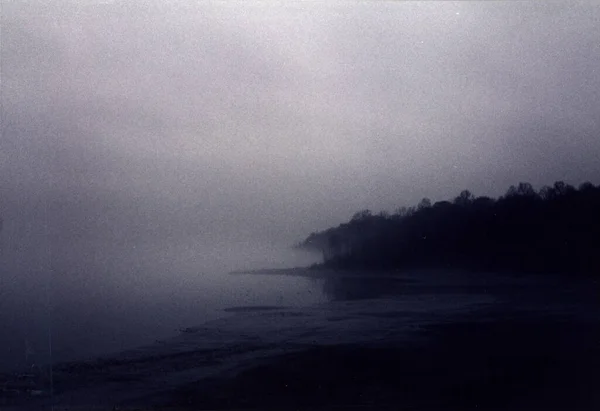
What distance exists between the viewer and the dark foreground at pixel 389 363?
8.99 m

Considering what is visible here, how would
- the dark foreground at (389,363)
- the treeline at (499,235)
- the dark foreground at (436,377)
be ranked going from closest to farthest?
the dark foreground at (436,377), the dark foreground at (389,363), the treeline at (499,235)

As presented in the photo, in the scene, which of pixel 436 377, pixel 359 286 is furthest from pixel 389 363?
pixel 359 286

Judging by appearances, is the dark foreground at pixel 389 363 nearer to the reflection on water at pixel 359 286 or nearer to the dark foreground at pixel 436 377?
the dark foreground at pixel 436 377

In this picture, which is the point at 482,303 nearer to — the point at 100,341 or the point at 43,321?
the point at 100,341

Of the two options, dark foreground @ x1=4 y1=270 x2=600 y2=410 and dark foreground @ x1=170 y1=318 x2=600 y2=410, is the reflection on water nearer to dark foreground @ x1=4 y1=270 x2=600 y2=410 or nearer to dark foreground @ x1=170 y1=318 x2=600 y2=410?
dark foreground @ x1=4 y1=270 x2=600 y2=410

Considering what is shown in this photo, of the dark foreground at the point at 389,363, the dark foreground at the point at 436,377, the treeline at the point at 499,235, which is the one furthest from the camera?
the treeline at the point at 499,235

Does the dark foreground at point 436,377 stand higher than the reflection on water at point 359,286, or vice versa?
the reflection on water at point 359,286

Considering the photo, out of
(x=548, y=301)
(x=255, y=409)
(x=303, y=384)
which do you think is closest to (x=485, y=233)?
(x=548, y=301)

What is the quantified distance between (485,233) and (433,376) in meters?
11.1

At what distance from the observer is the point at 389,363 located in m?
11.1

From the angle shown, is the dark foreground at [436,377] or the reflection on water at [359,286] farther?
the reflection on water at [359,286]

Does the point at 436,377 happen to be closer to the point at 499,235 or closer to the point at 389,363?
the point at 389,363

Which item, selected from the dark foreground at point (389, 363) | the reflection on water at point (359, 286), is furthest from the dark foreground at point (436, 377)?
the reflection on water at point (359, 286)

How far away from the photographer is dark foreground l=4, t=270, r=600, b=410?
8992 millimetres
